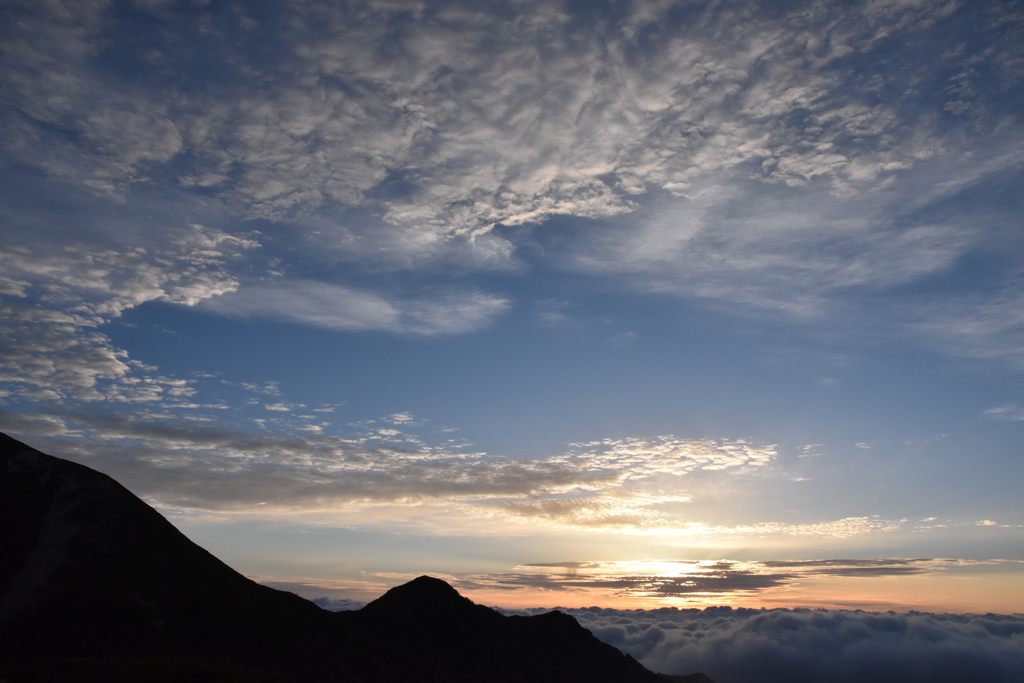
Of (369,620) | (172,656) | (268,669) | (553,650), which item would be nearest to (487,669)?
(369,620)

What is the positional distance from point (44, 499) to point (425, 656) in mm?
92268

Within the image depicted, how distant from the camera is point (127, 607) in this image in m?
70.5

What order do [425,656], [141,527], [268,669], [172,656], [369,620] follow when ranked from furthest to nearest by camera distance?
[369,620] → [425,656] → [141,527] → [268,669] → [172,656]

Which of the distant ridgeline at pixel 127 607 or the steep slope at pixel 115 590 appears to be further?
the steep slope at pixel 115 590

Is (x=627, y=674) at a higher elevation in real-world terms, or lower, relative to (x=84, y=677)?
lower

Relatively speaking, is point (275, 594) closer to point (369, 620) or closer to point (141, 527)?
point (141, 527)

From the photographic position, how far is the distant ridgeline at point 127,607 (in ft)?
203

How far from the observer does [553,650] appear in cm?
18662

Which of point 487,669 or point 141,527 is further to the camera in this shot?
point 487,669

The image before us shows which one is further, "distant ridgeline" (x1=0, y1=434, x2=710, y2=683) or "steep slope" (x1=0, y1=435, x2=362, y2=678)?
"steep slope" (x1=0, y1=435, x2=362, y2=678)

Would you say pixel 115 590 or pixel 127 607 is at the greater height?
pixel 115 590

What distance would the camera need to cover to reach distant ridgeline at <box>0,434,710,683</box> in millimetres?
61844

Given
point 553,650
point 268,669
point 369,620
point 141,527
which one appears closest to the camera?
point 268,669

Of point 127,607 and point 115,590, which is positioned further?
point 115,590
